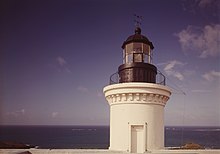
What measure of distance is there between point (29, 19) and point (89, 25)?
3.51 ft

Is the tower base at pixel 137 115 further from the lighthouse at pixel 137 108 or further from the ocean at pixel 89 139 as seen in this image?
the ocean at pixel 89 139

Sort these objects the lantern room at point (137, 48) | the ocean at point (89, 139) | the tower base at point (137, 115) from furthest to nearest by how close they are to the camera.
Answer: the ocean at point (89, 139) < the lantern room at point (137, 48) < the tower base at point (137, 115)

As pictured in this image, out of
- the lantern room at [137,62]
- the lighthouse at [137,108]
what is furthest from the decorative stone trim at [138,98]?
the lantern room at [137,62]

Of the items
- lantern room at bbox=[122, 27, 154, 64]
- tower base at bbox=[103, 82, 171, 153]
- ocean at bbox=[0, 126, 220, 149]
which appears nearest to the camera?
tower base at bbox=[103, 82, 171, 153]

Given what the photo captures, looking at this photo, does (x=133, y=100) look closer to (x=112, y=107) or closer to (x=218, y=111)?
(x=112, y=107)

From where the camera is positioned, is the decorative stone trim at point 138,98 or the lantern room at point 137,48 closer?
→ the decorative stone trim at point 138,98

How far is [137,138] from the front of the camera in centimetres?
344

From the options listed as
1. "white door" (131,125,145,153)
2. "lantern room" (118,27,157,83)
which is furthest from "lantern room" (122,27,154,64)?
"white door" (131,125,145,153)

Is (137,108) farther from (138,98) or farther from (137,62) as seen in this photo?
(137,62)

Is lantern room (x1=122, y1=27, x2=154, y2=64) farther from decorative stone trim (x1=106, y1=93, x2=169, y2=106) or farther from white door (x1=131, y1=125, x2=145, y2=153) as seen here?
white door (x1=131, y1=125, x2=145, y2=153)

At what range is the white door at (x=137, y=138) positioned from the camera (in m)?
3.41

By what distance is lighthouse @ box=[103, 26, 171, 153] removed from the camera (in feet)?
11.1

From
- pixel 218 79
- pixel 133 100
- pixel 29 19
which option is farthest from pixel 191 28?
pixel 29 19

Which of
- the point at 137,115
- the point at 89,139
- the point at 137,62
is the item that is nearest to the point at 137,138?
the point at 137,115
